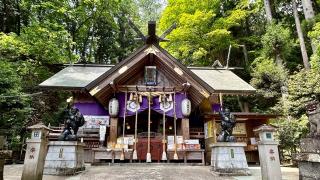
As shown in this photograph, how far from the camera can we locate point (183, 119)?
13.3 m

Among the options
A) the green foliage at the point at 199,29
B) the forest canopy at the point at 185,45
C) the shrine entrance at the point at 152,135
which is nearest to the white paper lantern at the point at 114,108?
the shrine entrance at the point at 152,135

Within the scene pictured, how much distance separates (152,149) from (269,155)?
21.6 feet

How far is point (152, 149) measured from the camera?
12.5 m

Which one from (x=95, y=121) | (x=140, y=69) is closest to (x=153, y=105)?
(x=140, y=69)

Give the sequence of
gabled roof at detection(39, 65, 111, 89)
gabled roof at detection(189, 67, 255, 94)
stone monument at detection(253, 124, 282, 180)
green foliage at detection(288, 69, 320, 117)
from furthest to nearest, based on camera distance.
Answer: gabled roof at detection(189, 67, 255, 94)
gabled roof at detection(39, 65, 111, 89)
green foliage at detection(288, 69, 320, 117)
stone monument at detection(253, 124, 282, 180)

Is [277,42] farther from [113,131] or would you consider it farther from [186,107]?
[113,131]

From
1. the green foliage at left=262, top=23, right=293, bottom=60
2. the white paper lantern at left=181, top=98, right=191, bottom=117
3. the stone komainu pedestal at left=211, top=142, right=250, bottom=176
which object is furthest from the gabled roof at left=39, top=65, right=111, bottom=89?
the green foliage at left=262, top=23, right=293, bottom=60

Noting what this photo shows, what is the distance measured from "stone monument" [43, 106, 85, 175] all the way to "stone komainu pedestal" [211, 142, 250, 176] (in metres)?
4.80

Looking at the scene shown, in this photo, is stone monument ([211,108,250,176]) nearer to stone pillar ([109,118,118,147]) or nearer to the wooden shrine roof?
the wooden shrine roof

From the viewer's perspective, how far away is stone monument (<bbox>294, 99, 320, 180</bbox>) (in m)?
4.73

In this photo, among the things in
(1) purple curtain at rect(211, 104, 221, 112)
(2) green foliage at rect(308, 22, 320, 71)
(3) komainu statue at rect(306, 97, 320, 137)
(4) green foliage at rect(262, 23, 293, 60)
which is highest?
(4) green foliage at rect(262, 23, 293, 60)

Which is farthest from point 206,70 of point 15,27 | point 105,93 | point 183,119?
point 15,27

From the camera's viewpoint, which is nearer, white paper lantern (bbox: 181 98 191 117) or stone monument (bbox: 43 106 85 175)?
stone monument (bbox: 43 106 85 175)

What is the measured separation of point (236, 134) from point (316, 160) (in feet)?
33.7
